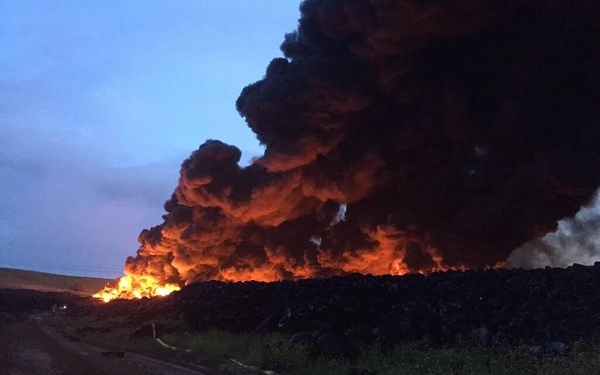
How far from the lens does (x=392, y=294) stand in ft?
80.1

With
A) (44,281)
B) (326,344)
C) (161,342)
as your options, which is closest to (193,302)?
(161,342)

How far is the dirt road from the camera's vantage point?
16.8 m

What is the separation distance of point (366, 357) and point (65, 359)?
8267mm

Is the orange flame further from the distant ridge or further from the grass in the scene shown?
A: the distant ridge

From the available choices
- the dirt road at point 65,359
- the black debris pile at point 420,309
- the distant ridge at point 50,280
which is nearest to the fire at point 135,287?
the black debris pile at point 420,309

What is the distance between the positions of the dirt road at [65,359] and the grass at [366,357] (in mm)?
1259

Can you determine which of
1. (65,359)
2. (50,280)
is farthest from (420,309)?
(50,280)

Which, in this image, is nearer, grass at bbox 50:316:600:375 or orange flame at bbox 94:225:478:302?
grass at bbox 50:316:600:375

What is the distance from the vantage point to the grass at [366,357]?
14.2m

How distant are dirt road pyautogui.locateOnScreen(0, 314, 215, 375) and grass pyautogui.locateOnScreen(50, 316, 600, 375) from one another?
1.26 metres

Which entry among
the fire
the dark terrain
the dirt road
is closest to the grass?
the dark terrain

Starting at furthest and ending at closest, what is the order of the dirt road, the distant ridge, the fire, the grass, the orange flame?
the distant ridge
the fire
the orange flame
the dirt road
the grass

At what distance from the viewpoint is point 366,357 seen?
1752 centimetres

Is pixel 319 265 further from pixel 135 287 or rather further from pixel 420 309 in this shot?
pixel 420 309
